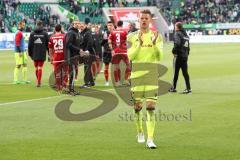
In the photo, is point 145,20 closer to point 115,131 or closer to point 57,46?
point 115,131

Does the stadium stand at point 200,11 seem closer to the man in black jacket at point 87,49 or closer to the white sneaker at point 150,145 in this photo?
the man in black jacket at point 87,49

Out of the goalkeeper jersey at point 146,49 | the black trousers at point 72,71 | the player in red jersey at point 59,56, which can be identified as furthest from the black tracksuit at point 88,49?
the goalkeeper jersey at point 146,49

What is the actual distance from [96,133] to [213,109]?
4679 millimetres

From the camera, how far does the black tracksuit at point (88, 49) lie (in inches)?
920

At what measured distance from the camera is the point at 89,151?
10781 millimetres

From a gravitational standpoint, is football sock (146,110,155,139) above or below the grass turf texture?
above

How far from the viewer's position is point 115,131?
42.7ft

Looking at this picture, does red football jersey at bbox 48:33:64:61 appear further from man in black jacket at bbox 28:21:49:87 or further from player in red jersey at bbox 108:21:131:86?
player in red jersey at bbox 108:21:131:86

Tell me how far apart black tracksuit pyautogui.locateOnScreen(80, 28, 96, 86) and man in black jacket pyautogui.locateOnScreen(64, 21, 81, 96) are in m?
2.46

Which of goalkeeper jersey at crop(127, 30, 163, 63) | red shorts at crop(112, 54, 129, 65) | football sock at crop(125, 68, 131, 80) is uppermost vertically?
goalkeeper jersey at crop(127, 30, 163, 63)

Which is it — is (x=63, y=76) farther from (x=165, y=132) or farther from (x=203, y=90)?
(x=165, y=132)

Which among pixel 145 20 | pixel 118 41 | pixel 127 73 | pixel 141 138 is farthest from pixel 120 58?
pixel 145 20

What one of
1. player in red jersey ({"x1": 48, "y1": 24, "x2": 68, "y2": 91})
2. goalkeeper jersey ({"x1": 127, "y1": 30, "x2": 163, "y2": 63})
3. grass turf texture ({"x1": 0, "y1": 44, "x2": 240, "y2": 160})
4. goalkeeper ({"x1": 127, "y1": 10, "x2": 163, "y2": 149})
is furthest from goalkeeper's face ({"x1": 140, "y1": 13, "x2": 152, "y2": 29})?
player in red jersey ({"x1": 48, "y1": 24, "x2": 68, "y2": 91})

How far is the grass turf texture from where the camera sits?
34.8 feet
